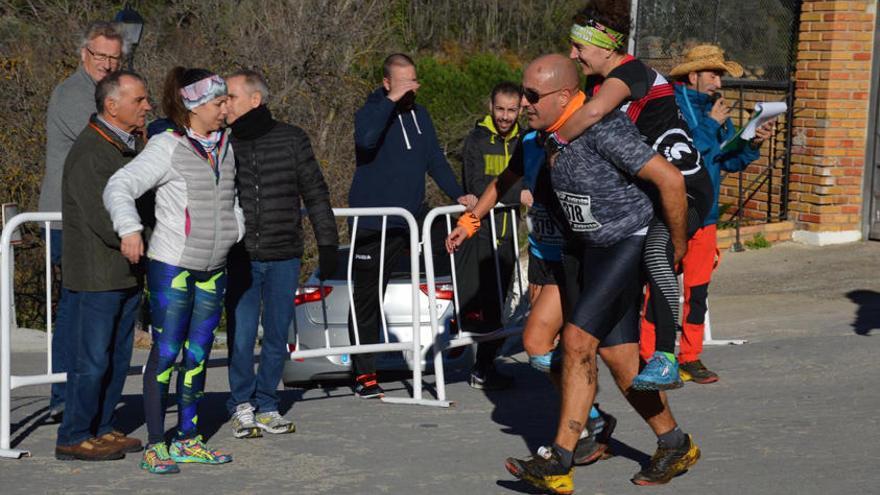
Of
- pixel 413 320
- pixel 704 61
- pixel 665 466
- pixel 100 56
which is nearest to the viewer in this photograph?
pixel 665 466

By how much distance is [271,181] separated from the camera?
655 cm

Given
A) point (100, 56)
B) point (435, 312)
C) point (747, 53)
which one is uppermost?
point (747, 53)

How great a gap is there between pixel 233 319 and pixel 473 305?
6.21 ft

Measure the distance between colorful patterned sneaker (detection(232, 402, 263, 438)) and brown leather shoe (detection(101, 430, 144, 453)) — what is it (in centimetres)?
51

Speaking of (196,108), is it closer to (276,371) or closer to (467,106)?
(276,371)

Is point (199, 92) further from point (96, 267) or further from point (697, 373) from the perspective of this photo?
point (697, 373)

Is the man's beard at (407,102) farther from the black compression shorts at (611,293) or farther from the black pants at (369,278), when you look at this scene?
the black compression shorts at (611,293)

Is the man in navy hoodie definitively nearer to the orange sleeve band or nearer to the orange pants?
the orange sleeve band

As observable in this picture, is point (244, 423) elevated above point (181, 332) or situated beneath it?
situated beneath

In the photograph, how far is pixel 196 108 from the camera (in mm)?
5816

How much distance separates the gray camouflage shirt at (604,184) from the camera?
17.7 feet

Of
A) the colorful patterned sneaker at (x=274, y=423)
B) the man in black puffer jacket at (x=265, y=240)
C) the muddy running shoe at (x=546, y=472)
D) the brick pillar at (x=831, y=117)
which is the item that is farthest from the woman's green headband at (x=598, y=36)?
the brick pillar at (x=831, y=117)

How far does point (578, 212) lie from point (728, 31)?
8.90 m

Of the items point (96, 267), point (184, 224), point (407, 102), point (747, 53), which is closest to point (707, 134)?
point (407, 102)
